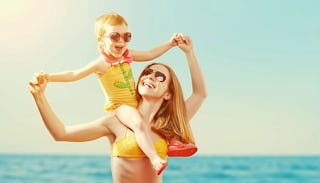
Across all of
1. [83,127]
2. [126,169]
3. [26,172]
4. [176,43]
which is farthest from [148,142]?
[26,172]

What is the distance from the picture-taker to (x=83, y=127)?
290 cm

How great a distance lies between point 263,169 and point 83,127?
10289 mm

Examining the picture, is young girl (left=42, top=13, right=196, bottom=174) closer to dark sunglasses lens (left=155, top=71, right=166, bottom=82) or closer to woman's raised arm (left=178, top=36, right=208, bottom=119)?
dark sunglasses lens (left=155, top=71, right=166, bottom=82)

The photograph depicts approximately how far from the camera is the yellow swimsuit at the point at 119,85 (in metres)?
2.77

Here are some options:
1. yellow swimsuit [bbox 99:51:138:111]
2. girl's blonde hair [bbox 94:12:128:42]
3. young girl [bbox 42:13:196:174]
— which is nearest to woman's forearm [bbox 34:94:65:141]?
young girl [bbox 42:13:196:174]

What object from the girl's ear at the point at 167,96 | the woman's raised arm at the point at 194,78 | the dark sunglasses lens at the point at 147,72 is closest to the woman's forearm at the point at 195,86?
the woman's raised arm at the point at 194,78

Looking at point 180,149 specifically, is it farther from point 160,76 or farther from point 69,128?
point 69,128

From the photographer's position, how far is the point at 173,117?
2.92 meters

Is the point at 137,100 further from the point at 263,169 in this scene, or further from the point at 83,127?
the point at 263,169

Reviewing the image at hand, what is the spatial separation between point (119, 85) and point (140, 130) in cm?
23

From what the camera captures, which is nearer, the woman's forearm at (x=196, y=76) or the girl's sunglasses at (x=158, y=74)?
the girl's sunglasses at (x=158, y=74)

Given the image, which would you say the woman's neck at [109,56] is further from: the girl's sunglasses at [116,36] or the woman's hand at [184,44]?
the woman's hand at [184,44]

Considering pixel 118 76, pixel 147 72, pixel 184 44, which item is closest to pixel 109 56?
pixel 118 76

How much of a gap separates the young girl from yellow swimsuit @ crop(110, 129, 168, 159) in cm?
5
